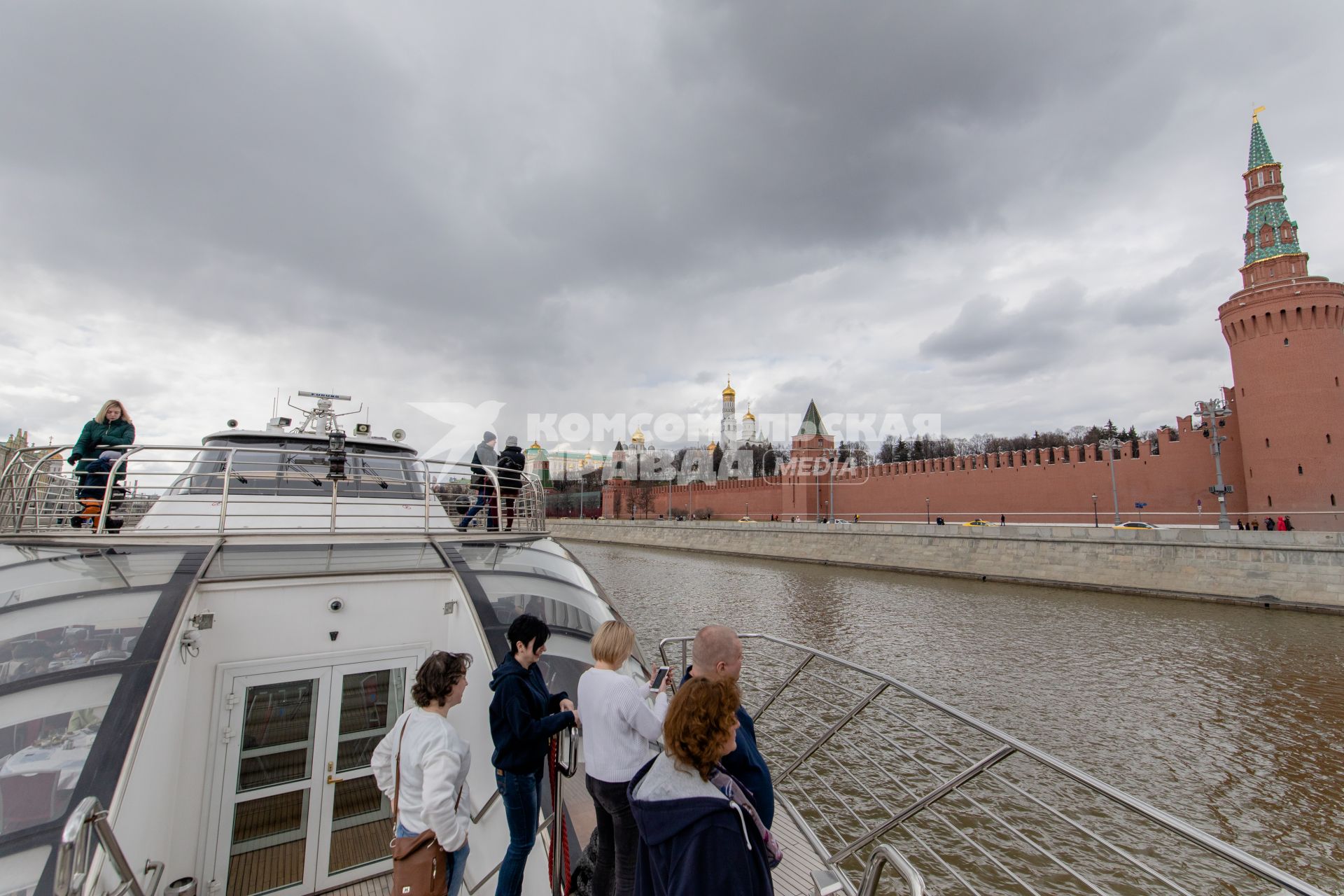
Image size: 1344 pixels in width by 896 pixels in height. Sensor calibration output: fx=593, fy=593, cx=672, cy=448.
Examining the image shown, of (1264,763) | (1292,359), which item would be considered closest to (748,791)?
(1264,763)

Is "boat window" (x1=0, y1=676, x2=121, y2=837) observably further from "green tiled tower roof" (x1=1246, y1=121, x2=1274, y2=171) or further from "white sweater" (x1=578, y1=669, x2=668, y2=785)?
"green tiled tower roof" (x1=1246, y1=121, x2=1274, y2=171)

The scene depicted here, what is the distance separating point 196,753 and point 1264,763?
9.37 metres

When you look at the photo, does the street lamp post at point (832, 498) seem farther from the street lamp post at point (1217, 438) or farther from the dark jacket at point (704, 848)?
the dark jacket at point (704, 848)

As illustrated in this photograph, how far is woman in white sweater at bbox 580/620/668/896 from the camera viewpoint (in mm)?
1953

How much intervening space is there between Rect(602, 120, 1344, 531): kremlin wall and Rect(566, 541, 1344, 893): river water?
8367 millimetres

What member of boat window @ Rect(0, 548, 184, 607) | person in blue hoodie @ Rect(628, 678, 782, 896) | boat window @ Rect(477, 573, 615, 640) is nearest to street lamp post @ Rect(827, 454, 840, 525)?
boat window @ Rect(477, 573, 615, 640)

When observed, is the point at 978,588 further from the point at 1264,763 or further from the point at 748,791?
the point at 748,791

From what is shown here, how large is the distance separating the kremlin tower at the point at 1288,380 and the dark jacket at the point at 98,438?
2728 cm

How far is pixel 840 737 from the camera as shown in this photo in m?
6.35

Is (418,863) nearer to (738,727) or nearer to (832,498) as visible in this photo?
(738,727)

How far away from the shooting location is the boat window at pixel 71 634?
234 centimetres

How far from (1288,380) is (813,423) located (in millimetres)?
28426

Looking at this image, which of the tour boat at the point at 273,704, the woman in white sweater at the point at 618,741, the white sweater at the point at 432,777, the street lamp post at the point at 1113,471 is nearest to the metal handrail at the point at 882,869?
the tour boat at the point at 273,704

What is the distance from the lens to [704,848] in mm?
1348
